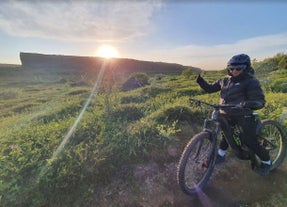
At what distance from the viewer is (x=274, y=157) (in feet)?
13.0

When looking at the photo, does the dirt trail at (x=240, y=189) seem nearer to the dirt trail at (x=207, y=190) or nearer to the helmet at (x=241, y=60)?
the dirt trail at (x=207, y=190)

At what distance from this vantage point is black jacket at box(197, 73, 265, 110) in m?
2.84

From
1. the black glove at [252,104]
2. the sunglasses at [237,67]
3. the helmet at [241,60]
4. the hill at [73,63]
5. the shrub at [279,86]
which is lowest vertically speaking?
the hill at [73,63]

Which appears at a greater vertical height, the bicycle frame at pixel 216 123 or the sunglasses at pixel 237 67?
the sunglasses at pixel 237 67

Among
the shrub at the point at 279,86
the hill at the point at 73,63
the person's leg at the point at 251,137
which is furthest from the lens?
the hill at the point at 73,63

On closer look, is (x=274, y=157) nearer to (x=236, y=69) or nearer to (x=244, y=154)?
(x=244, y=154)

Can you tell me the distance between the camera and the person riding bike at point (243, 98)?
2.92m

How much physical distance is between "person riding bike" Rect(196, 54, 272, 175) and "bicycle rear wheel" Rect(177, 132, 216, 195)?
45cm

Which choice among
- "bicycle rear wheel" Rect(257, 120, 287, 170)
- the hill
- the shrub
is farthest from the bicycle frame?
the hill

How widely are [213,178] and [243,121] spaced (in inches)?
44.2

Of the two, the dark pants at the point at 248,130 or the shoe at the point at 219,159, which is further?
the shoe at the point at 219,159

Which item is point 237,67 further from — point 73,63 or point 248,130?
point 73,63

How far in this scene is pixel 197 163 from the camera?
10.4 ft

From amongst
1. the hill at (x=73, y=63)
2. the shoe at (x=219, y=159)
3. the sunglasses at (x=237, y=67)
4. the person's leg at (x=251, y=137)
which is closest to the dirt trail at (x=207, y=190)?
the shoe at (x=219, y=159)
